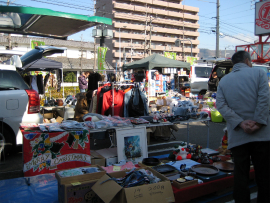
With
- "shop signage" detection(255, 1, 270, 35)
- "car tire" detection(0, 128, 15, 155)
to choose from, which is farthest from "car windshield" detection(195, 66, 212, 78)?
"car tire" detection(0, 128, 15, 155)

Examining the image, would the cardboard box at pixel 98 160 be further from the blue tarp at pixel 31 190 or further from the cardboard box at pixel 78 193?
the cardboard box at pixel 78 193

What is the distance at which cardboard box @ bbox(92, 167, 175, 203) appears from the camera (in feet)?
7.88

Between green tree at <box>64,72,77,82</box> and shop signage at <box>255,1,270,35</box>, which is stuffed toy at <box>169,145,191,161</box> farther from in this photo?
green tree at <box>64,72,77,82</box>

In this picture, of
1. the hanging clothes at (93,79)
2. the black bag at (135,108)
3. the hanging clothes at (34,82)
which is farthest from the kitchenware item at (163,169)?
the hanging clothes at (34,82)

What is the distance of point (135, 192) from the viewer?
244cm

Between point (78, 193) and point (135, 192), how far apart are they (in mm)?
747

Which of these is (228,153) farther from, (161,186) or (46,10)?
(46,10)

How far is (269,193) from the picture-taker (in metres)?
2.34

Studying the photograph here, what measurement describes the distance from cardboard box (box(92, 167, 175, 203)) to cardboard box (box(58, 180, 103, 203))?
19 cm

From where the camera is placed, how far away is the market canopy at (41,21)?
3.26 meters

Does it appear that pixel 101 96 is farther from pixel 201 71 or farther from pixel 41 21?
pixel 201 71

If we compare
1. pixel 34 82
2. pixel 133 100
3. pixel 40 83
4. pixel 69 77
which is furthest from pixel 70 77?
pixel 133 100

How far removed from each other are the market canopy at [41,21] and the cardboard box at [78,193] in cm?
239

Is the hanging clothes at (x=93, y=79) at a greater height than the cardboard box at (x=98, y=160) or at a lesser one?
greater
